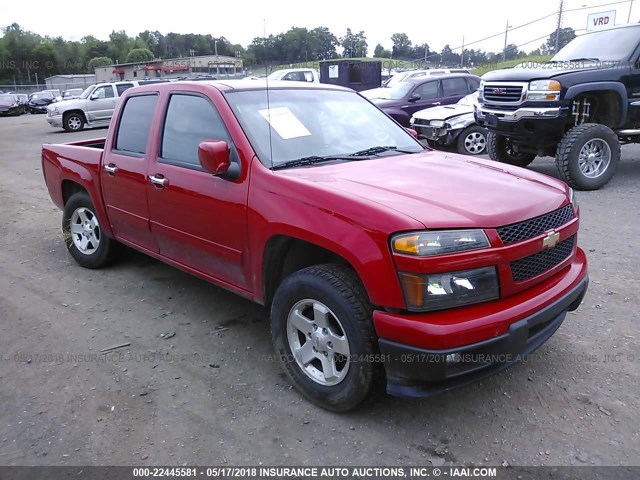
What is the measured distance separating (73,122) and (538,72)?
17.6 meters

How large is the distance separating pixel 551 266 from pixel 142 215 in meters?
2.99

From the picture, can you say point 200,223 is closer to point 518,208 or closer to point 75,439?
point 75,439

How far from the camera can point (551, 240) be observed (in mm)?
2797

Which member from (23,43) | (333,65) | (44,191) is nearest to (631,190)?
(44,191)

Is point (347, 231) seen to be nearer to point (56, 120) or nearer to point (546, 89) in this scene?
point (546, 89)

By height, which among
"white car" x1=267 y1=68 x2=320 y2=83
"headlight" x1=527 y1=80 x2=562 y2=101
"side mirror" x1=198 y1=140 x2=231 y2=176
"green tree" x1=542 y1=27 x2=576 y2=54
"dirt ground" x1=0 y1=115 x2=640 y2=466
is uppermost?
"green tree" x1=542 y1=27 x2=576 y2=54

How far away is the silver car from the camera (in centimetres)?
1048

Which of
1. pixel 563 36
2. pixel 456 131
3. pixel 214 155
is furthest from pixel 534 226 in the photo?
pixel 563 36

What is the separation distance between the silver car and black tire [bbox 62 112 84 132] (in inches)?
572

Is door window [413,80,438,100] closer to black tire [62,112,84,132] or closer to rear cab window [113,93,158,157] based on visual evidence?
rear cab window [113,93,158,157]

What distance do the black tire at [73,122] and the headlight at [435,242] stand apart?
2027 centimetres

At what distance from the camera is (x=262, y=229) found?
3.08 m

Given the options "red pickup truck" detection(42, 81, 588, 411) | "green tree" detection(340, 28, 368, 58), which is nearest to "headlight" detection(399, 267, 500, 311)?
"red pickup truck" detection(42, 81, 588, 411)

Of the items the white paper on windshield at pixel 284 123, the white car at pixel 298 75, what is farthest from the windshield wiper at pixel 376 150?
the white car at pixel 298 75
